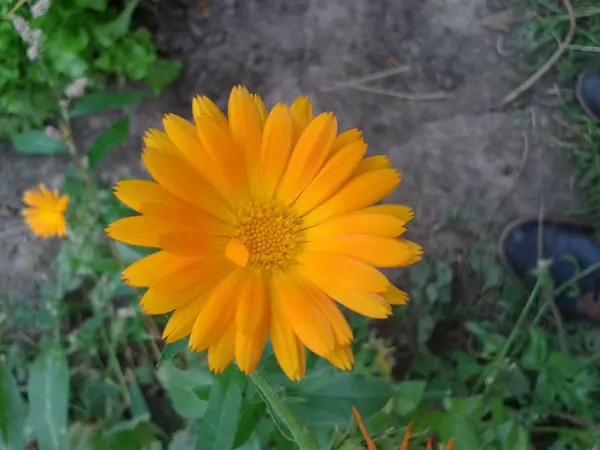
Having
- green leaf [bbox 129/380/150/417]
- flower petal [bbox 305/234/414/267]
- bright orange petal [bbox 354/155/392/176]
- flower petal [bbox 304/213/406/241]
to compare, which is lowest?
green leaf [bbox 129/380/150/417]

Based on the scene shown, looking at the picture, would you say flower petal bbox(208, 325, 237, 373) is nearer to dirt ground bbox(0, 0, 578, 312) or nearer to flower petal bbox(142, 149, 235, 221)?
flower petal bbox(142, 149, 235, 221)

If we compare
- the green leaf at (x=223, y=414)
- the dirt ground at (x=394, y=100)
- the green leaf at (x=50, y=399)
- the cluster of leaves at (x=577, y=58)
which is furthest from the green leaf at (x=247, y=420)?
the cluster of leaves at (x=577, y=58)

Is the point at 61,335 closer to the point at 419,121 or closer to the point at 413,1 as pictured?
the point at 419,121

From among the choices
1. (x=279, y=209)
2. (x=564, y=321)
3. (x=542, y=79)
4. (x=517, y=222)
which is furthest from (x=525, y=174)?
(x=279, y=209)

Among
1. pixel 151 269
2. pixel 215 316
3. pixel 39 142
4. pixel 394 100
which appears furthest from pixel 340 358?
pixel 394 100

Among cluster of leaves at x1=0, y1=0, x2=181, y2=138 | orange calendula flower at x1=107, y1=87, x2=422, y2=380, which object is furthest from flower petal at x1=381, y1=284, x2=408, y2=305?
cluster of leaves at x1=0, y1=0, x2=181, y2=138

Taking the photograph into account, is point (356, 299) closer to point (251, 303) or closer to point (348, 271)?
point (348, 271)

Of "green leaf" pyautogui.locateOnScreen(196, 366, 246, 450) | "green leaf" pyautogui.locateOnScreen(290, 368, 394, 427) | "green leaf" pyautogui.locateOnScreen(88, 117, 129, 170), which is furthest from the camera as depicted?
"green leaf" pyautogui.locateOnScreen(88, 117, 129, 170)
